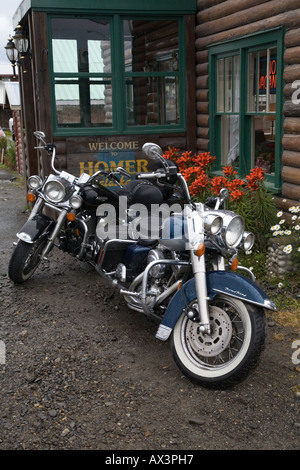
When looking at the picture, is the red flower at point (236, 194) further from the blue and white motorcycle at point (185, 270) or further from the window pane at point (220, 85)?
the window pane at point (220, 85)

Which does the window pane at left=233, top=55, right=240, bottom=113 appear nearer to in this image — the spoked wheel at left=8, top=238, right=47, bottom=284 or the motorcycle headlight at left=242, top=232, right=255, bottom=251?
the spoked wheel at left=8, top=238, right=47, bottom=284

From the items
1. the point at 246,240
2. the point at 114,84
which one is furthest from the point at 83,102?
the point at 246,240

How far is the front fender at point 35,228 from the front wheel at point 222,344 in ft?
7.78

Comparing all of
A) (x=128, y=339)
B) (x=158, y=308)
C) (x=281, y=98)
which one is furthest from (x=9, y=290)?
(x=281, y=98)

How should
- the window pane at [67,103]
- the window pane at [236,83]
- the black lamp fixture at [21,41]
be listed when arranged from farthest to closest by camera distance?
the black lamp fixture at [21,41]
the window pane at [67,103]
the window pane at [236,83]

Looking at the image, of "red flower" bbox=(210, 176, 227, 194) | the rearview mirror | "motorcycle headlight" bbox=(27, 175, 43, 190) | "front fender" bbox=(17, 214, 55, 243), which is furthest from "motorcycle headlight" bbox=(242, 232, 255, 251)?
"motorcycle headlight" bbox=(27, 175, 43, 190)

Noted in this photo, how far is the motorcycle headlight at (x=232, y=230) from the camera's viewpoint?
140 inches

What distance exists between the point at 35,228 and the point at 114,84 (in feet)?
10.3

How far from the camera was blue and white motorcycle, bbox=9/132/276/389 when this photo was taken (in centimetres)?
346

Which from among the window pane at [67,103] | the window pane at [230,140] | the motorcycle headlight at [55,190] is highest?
the window pane at [67,103]

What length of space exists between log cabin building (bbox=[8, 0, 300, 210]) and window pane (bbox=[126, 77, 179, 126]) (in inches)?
0.6

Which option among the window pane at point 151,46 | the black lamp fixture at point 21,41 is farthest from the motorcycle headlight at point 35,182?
the black lamp fixture at point 21,41

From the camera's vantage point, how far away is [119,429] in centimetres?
319
